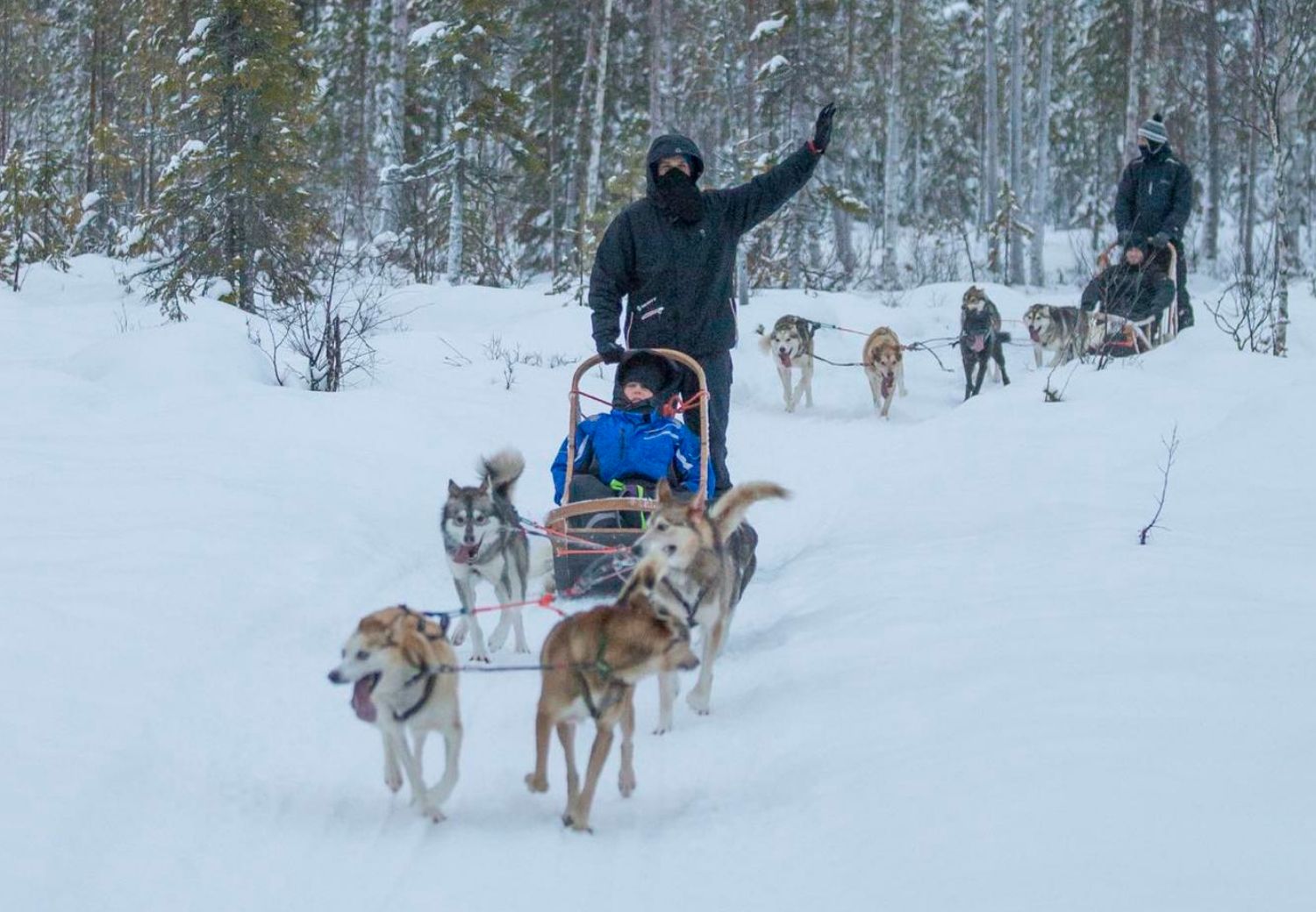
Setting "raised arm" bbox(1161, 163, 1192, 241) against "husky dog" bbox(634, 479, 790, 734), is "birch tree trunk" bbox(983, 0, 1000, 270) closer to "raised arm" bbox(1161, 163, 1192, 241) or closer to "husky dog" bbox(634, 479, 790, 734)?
"raised arm" bbox(1161, 163, 1192, 241)

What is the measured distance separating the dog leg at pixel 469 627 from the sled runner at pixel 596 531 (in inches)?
15.7

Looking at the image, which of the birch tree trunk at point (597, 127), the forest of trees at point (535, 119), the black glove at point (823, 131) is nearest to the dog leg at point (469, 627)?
the black glove at point (823, 131)

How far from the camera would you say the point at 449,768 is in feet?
10.0

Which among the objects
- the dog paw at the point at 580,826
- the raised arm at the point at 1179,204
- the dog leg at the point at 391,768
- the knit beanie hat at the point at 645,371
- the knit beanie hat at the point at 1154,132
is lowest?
the dog paw at the point at 580,826

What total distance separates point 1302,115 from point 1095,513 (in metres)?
22.7

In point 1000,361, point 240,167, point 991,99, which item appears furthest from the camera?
point 991,99

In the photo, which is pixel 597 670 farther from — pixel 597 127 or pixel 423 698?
pixel 597 127

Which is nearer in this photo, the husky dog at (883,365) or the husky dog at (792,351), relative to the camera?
the husky dog at (883,365)

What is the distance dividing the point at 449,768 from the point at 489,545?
162 cm

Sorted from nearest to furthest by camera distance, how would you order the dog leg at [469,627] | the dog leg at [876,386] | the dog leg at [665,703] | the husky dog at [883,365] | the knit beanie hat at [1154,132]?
1. the dog leg at [665,703]
2. the dog leg at [469,627]
3. the knit beanie hat at [1154,132]
4. the husky dog at [883,365]
5. the dog leg at [876,386]

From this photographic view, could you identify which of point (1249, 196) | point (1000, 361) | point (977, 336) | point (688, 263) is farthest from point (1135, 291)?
point (1249, 196)

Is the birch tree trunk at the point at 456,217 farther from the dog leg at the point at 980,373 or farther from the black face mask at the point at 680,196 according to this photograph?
the black face mask at the point at 680,196

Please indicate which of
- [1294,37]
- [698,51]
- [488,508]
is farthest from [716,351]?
[698,51]

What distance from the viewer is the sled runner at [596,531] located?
4949 mm
